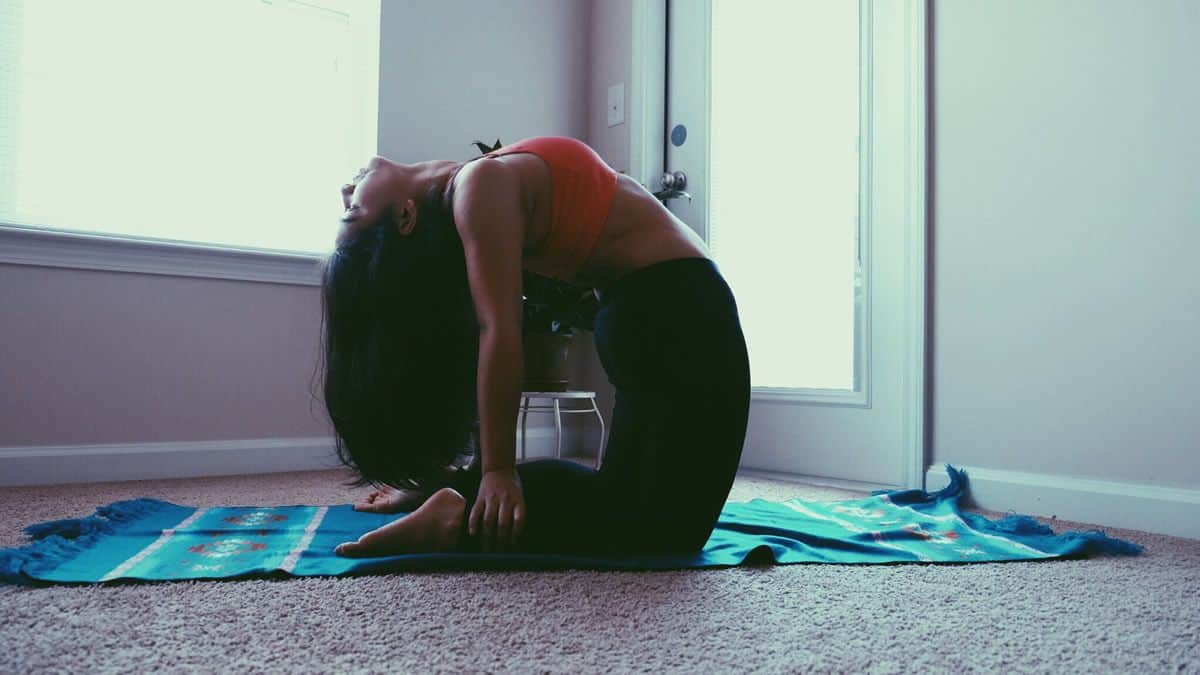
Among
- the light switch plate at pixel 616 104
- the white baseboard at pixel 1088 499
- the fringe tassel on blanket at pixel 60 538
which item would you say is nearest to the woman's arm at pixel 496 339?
the fringe tassel on blanket at pixel 60 538

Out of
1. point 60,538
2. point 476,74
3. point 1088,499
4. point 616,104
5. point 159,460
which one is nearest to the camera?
point 60,538

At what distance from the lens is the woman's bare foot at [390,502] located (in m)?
1.66

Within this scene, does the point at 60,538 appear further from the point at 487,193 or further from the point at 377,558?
the point at 487,193

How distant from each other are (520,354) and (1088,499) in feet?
4.46

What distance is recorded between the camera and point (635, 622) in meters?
0.96

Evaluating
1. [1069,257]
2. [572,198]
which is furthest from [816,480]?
[572,198]

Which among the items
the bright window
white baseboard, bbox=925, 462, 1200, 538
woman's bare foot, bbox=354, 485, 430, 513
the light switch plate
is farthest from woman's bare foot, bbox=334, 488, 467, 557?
the light switch plate

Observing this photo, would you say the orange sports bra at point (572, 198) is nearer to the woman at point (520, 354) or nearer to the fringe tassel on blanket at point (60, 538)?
the woman at point (520, 354)

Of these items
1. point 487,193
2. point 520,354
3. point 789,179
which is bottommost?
point 520,354

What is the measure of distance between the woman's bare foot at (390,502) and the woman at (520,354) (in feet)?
0.88

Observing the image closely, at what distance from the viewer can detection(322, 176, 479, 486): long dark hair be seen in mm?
1306

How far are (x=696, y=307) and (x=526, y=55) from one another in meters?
2.18

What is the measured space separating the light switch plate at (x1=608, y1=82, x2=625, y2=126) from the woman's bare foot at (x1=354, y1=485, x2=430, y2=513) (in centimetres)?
187

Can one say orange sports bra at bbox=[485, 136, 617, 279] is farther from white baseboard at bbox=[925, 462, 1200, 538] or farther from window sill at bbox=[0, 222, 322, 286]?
window sill at bbox=[0, 222, 322, 286]
